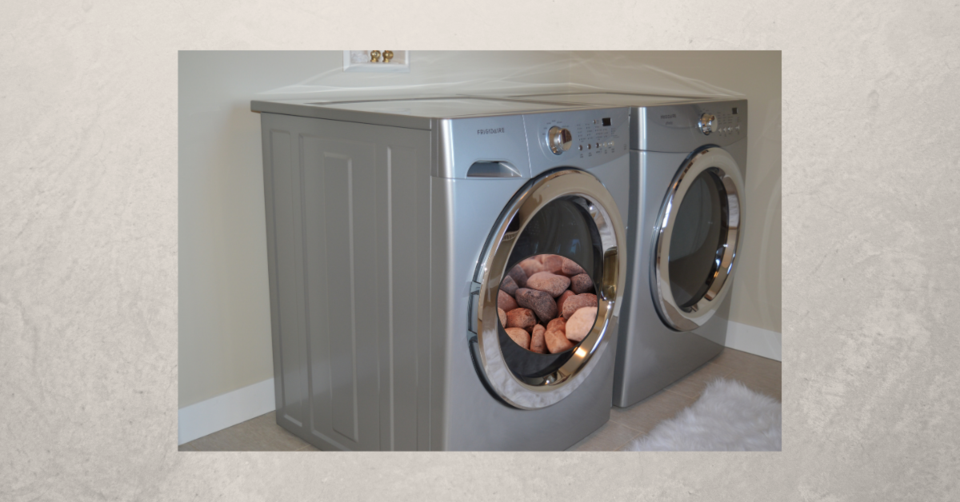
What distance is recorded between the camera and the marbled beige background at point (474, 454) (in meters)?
1.22

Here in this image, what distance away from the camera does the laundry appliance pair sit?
1.22m

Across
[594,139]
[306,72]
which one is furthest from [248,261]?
[594,139]

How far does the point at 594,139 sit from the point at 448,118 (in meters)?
0.45

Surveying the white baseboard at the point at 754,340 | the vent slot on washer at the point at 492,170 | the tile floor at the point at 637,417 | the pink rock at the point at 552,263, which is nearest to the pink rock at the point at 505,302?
the pink rock at the point at 552,263

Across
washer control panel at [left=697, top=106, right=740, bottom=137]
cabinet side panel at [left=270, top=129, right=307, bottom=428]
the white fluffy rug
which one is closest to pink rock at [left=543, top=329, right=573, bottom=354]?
the white fluffy rug

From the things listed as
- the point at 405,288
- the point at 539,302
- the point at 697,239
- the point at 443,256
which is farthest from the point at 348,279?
the point at 697,239

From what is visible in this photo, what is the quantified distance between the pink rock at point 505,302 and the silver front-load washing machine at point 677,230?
1.55ft

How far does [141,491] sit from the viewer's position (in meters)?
1.28

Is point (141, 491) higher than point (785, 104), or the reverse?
point (785, 104)

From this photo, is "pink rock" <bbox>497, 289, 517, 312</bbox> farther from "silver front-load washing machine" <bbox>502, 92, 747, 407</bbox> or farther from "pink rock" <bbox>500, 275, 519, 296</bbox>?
"silver front-load washing machine" <bbox>502, 92, 747, 407</bbox>

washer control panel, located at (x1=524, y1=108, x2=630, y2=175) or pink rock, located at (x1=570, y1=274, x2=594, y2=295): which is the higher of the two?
washer control panel, located at (x1=524, y1=108, x2=630, y2=175)

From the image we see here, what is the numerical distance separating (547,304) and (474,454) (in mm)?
364

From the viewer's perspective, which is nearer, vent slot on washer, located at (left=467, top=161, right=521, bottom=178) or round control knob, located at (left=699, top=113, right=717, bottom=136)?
vent slot on washer, located at (left=467, top=161, right=521, bottom=178)

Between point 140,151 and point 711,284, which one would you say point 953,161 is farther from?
point 140,151
